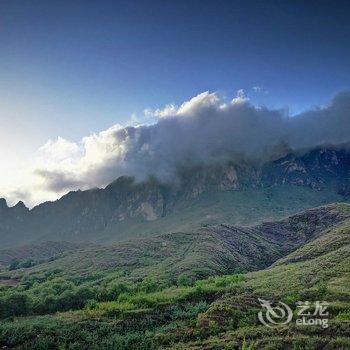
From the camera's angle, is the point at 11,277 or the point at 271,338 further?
the point at 11,277

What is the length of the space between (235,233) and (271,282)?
7568 cm

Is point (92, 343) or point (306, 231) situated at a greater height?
point (92, 343)

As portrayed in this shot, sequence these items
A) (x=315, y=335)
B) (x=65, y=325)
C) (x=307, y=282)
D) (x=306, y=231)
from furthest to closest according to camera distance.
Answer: (x=306, y=231)
(x=307, y=282)
(x=65, y=325)
(x=315, y=335)

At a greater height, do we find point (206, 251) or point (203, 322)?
point (203, 322)

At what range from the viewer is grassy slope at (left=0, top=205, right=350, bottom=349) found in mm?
A: 34219

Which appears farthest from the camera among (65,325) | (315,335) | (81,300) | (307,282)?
(81,300)

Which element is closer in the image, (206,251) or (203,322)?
(203,322)

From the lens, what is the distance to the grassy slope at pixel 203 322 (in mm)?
34219

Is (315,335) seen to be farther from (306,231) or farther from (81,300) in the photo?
(306,231)

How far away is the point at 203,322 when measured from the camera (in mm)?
41875

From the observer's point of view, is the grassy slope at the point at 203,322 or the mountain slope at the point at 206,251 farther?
the mountain slope at the point at 206,251

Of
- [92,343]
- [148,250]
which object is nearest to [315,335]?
[92,343]

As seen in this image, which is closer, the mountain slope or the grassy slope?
the grassy slope

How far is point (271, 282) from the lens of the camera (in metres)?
55.3
